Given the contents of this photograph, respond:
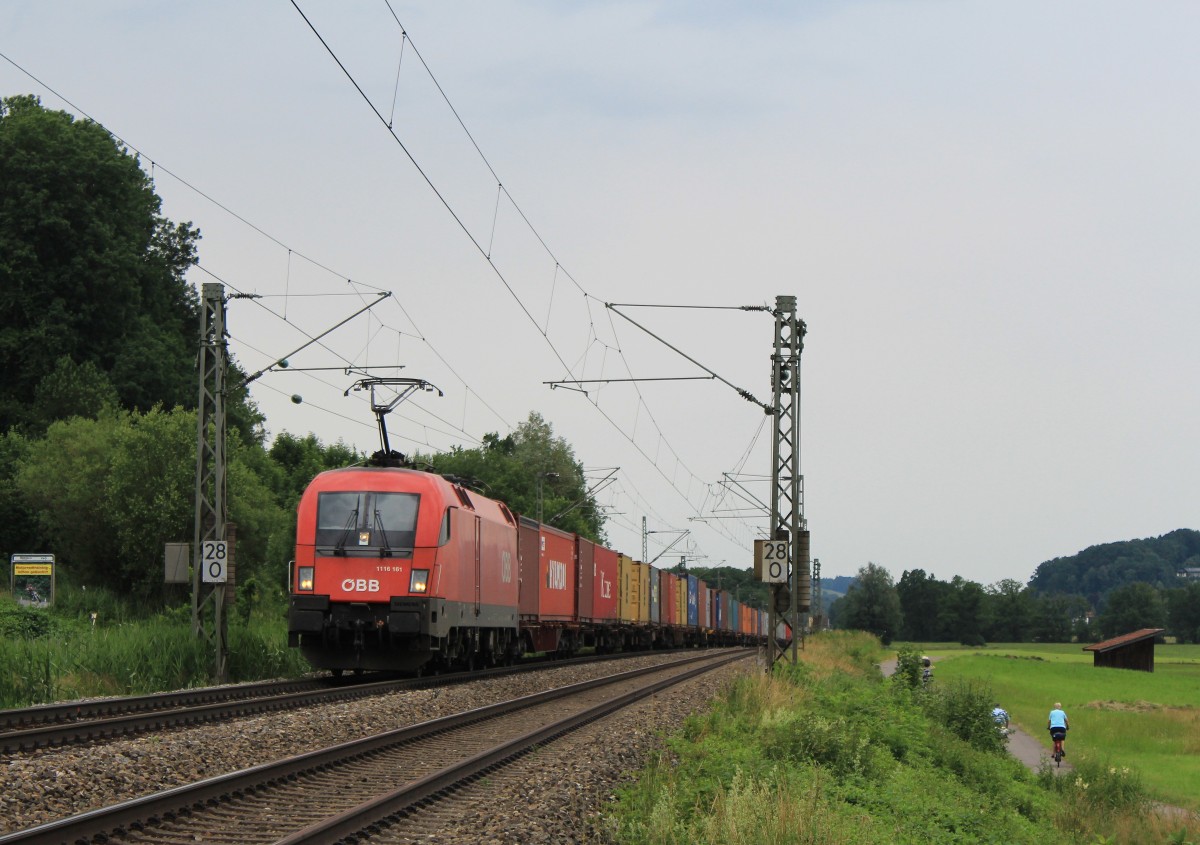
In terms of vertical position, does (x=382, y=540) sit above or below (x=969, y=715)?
above

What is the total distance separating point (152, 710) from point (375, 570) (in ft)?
17.5

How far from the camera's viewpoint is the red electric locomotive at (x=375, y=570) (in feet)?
67.3

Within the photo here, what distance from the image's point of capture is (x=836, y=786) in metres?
11.6

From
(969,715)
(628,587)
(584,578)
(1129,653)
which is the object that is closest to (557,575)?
(584,578)

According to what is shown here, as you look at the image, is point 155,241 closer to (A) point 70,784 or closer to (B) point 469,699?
(B) point 469,699

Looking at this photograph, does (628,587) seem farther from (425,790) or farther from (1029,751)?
(425,790)

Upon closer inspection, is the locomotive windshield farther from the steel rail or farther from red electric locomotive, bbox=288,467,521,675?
the steel rail

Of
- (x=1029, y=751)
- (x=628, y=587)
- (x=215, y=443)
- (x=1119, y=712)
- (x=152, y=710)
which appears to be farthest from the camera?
(x=1119, y=712)

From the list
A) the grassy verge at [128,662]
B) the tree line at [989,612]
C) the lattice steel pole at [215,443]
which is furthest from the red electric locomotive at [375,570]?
the tree line at [989,612]

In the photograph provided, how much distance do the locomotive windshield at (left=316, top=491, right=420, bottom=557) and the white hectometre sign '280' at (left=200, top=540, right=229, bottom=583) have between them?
3215 millimetres

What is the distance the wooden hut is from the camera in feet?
269

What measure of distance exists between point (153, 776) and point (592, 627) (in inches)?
1163

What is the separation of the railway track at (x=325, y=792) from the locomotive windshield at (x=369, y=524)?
5.38 m

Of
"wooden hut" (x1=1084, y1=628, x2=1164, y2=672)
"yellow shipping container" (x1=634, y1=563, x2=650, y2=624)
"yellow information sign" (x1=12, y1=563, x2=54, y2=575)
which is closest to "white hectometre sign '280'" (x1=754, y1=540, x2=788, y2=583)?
"yellow shipping container" (x1=634, y1=563, x2=650, y2=624)
